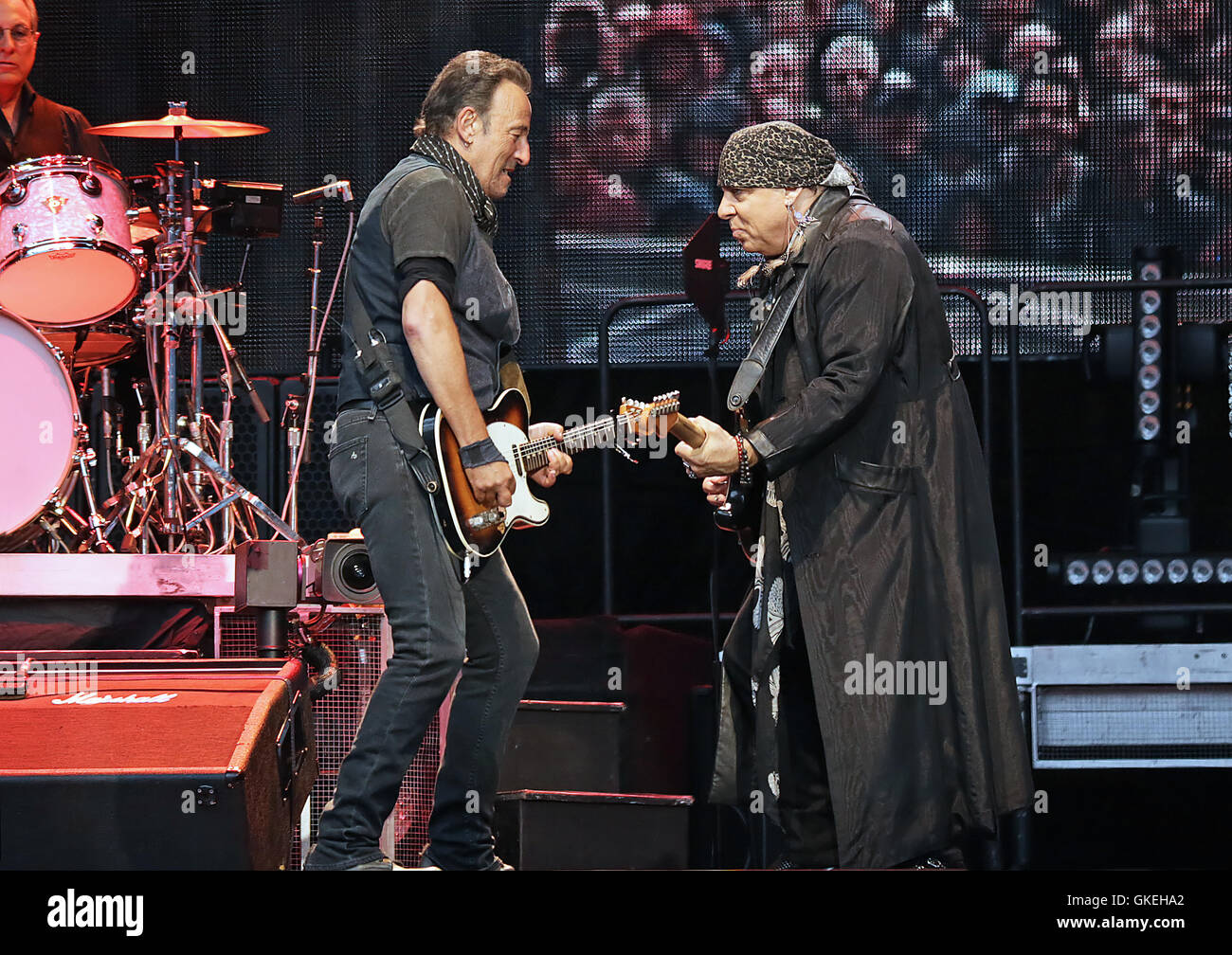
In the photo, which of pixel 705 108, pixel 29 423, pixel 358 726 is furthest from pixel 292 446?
pixel 705 108

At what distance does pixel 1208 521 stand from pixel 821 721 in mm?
3859

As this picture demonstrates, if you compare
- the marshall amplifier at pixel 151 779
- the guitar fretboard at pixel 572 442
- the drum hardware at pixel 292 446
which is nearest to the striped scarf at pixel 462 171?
the guitar fretboard at pixel 572 442

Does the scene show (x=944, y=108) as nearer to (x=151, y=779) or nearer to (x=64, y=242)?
(x=64, y=242)

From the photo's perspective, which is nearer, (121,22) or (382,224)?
(382,224)

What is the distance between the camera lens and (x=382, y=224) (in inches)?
132

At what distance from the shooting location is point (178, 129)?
562 centimetres

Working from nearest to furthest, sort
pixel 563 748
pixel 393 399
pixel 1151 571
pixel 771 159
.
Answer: pixel 393 399, pixel 771 159, pixel 563 748, pixel 1151 571

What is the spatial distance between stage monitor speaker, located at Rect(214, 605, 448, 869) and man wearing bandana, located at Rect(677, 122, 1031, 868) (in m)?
1.07

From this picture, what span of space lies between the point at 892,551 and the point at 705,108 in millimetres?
3457

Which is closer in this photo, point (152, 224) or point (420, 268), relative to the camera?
point (420, 268)

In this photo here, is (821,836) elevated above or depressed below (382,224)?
below

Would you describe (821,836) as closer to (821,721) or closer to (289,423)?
(821,721)

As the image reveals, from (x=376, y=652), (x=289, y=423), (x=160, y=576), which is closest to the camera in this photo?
(x=376, y=652)

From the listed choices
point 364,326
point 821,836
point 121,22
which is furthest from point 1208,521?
point 121,22
